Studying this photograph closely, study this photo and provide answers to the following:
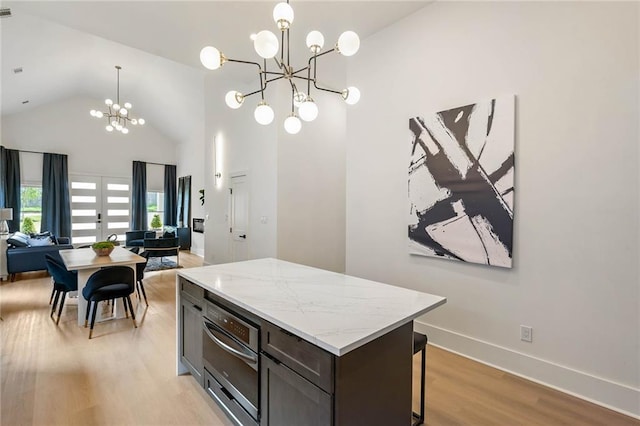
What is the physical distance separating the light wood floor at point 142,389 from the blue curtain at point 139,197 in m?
6.69

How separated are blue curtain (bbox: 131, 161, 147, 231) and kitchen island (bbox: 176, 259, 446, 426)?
8.77m

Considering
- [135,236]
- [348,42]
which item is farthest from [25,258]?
[348,42]

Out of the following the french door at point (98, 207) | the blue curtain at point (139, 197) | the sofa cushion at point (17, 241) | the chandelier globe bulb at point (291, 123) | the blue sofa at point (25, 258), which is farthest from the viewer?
the blue curtain at point (139, 197)

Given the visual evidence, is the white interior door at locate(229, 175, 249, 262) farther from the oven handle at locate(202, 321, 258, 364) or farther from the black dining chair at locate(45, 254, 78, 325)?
the oven handle at locate(202, 321, 258, 364)

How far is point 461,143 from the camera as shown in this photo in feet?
9.02

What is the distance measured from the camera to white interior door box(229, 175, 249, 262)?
18.1ft

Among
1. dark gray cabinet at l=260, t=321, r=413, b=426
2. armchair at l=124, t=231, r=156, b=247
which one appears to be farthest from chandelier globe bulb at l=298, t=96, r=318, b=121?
armchair at l=124, t=231, r=156, b=247

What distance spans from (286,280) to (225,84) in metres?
5.32

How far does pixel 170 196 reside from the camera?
1021 cm

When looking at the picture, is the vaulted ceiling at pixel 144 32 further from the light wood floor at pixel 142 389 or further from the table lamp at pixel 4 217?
the light wood floor at pixel 142 389

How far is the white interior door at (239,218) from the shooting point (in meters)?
5.52

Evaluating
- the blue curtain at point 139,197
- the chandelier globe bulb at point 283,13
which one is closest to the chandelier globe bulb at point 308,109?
the chandelier globe bulb at point 283,13

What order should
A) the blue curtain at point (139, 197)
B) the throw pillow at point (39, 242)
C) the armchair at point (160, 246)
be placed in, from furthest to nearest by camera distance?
the blue curtain at point (139, 197) → the armchair at point (160, 246) → the throw pillow at point (39, 242)

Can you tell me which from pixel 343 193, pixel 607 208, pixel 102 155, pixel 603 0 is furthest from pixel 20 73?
pixel 607 208
